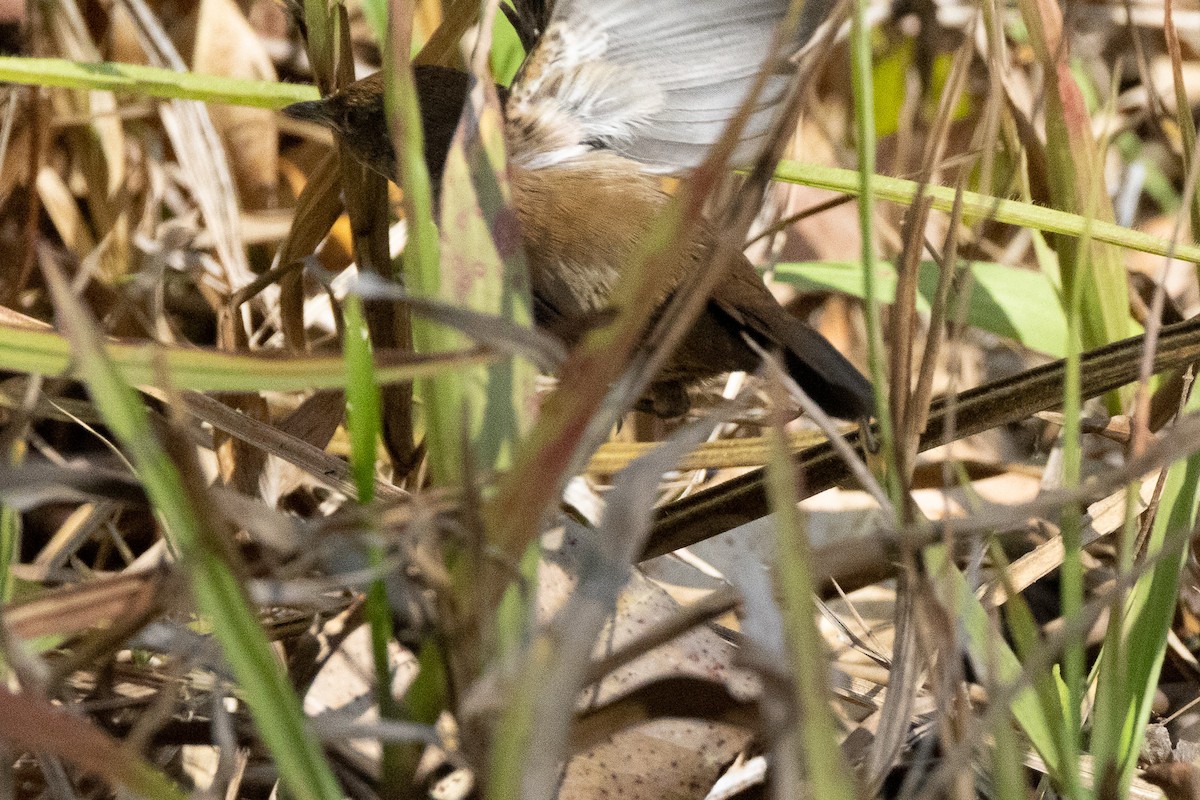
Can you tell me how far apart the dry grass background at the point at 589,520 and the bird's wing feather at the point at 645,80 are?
0.26 metres

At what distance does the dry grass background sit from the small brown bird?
121 mm

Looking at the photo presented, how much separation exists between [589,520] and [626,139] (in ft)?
1.94

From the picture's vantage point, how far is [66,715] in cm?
67

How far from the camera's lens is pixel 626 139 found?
1799 mm

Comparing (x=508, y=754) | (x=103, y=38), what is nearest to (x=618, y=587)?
(x=508, y=754)

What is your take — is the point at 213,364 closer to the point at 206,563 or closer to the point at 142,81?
the point at 206,563

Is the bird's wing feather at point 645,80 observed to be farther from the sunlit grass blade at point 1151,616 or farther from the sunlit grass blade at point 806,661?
the sunlit grass blade at point 806,661

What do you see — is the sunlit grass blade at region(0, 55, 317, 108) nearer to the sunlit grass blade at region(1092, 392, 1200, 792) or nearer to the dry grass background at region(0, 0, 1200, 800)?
the dry grass background at region(0, 0, 1200, 800)

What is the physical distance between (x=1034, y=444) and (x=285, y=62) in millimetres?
1579

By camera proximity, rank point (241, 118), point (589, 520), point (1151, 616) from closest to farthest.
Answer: point (1151, 616), point (589, 520), point (241, 118)

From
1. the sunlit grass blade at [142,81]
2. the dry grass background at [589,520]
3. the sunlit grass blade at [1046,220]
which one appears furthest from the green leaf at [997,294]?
the sunlit grass blade at [142,81]

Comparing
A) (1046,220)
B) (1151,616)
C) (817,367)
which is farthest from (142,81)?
(1151,616)

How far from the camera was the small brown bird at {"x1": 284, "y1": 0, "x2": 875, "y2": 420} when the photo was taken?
156cm

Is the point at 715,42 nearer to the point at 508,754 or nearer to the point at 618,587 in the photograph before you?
the point at 618,587
